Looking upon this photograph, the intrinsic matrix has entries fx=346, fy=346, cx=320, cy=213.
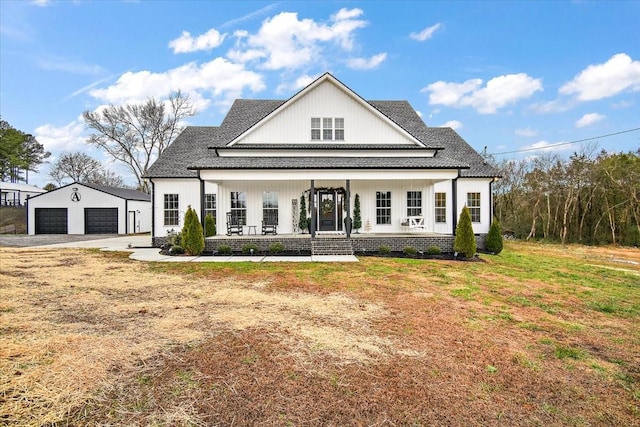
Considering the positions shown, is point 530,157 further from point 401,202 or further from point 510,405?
point 510,405

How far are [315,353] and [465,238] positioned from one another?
454 inches

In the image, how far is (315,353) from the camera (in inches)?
188

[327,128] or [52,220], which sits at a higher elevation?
[327,128]

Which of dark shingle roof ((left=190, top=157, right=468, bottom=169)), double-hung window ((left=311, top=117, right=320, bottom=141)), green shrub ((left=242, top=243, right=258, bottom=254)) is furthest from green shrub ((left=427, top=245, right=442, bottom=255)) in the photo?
double-hung window ((left=311, top=117, right=320, bottom=141))

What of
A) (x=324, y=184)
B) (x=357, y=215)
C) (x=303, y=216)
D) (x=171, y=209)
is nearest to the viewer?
(x=303, y=216)

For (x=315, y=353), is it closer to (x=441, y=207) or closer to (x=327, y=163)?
(x=327, y=163)

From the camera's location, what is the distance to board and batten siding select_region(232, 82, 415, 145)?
17688mm

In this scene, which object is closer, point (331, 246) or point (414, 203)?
point (331, 246)

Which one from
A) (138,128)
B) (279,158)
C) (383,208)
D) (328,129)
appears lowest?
(383,208)

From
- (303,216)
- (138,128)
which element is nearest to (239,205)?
(303,216)

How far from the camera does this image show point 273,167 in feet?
49.4

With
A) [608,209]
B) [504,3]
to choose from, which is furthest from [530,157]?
[504,3]

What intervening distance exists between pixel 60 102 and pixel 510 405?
117 ft

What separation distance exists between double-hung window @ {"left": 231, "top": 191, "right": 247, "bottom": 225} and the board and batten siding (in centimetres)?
269
